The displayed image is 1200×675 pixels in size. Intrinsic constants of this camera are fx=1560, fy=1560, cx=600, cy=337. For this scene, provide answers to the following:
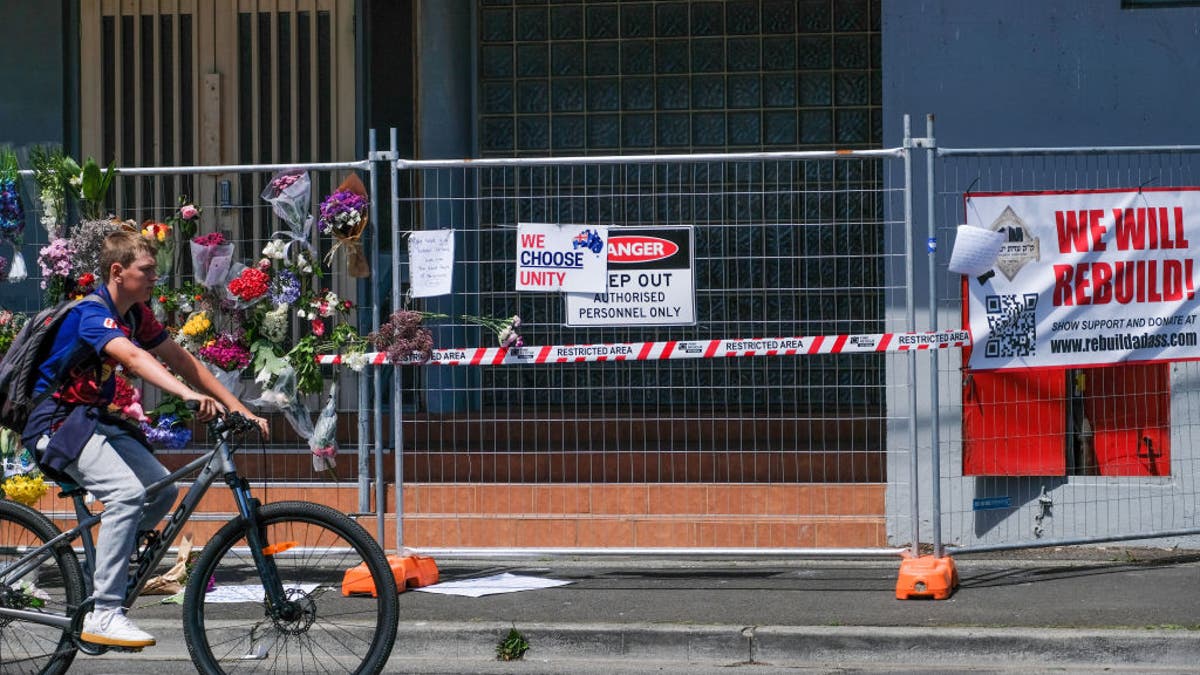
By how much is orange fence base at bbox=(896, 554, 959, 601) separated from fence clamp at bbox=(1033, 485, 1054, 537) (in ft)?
4.72

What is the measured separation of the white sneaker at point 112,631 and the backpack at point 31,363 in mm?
855

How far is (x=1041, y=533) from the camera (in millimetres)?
8992

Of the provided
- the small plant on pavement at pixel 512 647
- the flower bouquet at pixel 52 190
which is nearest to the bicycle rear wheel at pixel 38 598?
the small plant on pavement at pixel 512 647

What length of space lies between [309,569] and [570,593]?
7.74 feet

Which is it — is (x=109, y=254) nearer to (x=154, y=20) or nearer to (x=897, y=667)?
(x=897, y=667)

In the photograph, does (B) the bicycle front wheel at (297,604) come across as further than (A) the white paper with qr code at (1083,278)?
No

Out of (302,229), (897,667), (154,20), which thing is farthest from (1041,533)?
(154,20)

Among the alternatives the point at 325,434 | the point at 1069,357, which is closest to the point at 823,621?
the point at 1069,357

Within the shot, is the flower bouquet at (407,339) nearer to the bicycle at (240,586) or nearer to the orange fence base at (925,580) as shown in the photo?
the bicycle at (240,586)

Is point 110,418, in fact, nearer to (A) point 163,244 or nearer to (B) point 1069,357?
(A) point 163,244

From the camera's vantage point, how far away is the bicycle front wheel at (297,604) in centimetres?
571

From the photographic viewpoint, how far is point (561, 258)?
319 inches

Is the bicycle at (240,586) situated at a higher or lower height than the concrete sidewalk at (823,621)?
higher

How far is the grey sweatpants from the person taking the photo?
5789 millimetres
